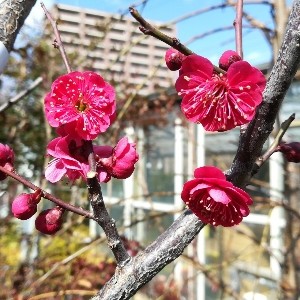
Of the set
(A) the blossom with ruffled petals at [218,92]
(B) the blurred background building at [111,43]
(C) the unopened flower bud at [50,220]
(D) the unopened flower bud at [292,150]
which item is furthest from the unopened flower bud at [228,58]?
(B) the blurred background building at [111,43]

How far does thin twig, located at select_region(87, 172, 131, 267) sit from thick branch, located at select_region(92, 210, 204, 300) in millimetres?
12

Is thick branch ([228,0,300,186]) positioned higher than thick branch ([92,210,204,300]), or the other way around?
thick branch ([228,0,300,186])

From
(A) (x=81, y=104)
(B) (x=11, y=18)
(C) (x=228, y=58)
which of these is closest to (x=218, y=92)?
(C) (x=228, y=58)

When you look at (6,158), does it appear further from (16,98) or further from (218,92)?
(16,98)

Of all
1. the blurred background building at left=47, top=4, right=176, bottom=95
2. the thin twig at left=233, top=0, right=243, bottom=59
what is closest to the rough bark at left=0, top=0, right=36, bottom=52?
→ the thin twig at left=233, top=0, right=243, bottom=59

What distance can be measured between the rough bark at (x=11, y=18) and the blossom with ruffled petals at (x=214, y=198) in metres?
0.33

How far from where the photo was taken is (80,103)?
0.50 m

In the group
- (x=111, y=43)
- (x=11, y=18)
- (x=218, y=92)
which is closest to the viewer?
(x=218, y=92)

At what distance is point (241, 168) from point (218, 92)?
3.2 inches

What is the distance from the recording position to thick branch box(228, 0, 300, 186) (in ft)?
1.44

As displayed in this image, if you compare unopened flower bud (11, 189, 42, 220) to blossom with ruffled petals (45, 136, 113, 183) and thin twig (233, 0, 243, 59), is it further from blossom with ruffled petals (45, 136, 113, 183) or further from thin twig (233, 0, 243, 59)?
thin twig (233, 0, 243, 59)

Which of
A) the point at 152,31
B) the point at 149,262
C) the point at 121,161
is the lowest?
the point at 149,262

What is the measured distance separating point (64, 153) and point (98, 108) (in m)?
0.06

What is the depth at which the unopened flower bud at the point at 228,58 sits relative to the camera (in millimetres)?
478
